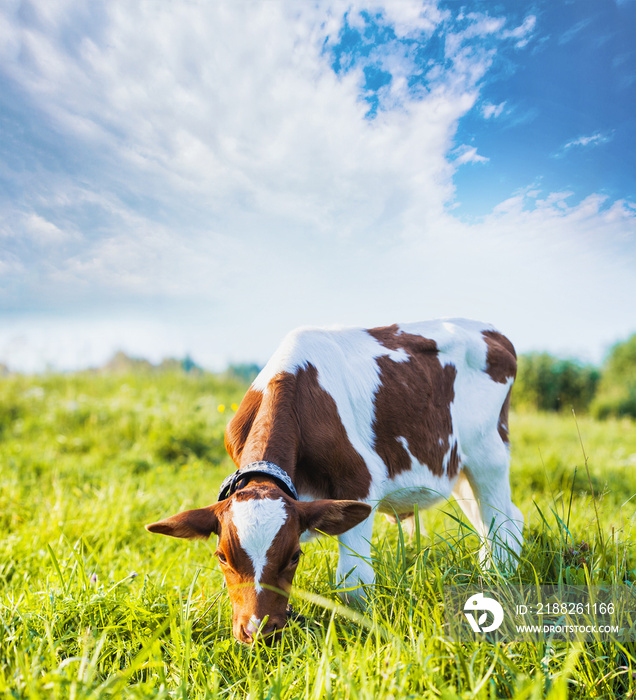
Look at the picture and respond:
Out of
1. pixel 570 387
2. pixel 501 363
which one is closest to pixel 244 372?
pixel 501 363

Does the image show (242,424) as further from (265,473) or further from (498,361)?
(498,361)

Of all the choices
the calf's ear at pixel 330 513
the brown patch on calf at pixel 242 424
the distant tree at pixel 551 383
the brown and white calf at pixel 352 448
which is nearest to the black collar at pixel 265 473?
the brown and white calf at pixel 352 448

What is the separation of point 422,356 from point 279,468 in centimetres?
174

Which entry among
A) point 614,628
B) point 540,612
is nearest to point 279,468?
point 540,612

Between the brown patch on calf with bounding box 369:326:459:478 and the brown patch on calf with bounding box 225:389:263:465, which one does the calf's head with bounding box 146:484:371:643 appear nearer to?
the brown patch on calf with bounding box 225:389:263:465

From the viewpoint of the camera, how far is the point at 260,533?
218 cm

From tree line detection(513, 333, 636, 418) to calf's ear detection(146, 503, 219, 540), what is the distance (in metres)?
17.7

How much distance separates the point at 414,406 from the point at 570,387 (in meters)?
19.7

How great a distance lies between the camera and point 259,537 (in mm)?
2176

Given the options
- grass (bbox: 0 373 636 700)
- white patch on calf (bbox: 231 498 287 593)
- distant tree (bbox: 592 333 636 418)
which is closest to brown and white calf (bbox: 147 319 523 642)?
white patch on calf (bbox: 231 498 287 593)

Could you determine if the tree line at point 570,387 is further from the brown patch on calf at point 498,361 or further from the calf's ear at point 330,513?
the calf's ear at point 330,513

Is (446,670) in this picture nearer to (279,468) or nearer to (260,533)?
(260,533)

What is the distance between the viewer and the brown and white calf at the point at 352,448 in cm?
224

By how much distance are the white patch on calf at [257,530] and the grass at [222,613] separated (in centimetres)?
36
